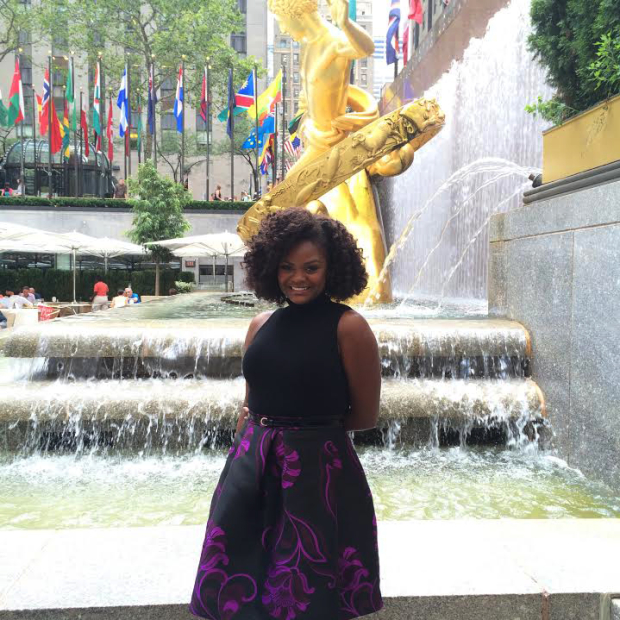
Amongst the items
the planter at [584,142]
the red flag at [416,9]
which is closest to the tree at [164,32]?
the red flag at [416,9]

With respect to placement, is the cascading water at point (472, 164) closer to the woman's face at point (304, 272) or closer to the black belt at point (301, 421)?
the woman's face at point (304, 272)

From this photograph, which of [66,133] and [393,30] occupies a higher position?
[393,30]

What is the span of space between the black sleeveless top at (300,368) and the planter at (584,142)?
3347mm

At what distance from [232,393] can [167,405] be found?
47 cm

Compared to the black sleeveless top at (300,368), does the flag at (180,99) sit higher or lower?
higher

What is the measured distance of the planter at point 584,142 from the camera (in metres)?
4.23

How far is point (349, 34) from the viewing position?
29.0ft

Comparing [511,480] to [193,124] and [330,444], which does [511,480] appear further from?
[193,124]

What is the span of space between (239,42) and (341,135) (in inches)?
1954

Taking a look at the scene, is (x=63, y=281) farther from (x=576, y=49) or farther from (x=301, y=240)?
(x=301, y=240)

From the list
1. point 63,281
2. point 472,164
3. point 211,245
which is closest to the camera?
point 472,164

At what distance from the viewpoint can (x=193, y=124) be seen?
4934 cm

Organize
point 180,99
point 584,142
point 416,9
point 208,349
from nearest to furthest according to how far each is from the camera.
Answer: point 584,142 < point 208,349 < point 416,9 < point 180,99

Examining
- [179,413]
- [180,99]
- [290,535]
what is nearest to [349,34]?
[179,413]
